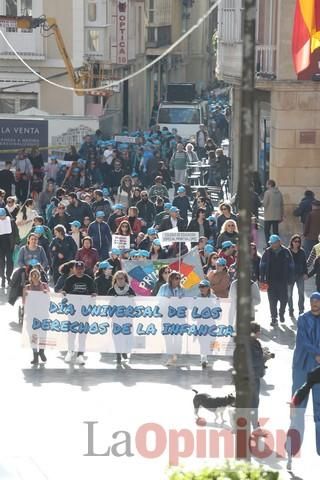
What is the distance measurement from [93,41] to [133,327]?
99.7 feet

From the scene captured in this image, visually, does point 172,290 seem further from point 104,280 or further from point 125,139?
point 125,139

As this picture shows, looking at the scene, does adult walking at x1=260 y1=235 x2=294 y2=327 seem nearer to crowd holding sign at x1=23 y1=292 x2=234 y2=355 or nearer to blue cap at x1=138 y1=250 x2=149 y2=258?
blue cap at x1=138 y1=250 x2=149 y2=258

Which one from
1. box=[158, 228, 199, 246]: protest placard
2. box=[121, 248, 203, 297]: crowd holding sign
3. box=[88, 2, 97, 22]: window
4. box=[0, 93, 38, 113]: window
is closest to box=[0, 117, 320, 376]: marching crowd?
box=[121, 248, 203, 297]: crowd holding sign

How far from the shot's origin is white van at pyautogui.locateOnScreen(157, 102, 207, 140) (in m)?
49.9

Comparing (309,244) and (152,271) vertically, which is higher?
(152,271)

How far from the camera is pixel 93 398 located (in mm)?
17453

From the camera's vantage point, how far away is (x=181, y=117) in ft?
165

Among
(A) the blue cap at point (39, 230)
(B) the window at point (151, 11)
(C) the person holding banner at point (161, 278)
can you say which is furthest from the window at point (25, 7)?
(C) the person holding banner at point (161, 278)

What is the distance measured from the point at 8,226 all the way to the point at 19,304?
2.83 metres

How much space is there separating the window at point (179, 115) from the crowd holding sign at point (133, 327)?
102 ft

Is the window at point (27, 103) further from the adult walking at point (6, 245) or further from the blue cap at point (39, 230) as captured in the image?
the blue cap at point (39, 230)

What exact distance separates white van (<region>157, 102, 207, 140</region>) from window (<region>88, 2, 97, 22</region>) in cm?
379

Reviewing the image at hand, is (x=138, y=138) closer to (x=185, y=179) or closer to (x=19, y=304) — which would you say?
(x=185, y=179)

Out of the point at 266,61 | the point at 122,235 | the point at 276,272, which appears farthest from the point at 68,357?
the point at 266,61
